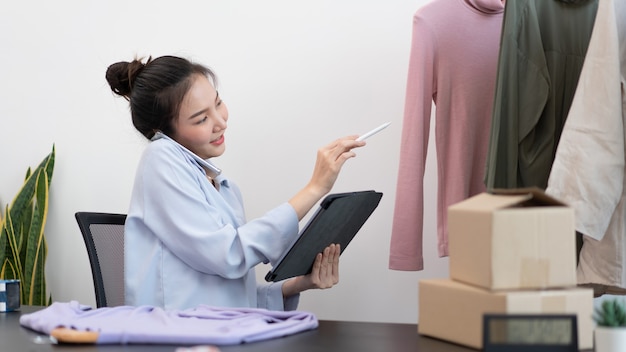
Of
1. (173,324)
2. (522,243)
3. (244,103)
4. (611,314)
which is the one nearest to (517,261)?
(522,243)

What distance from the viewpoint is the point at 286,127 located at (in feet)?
10.0

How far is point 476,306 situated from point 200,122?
121cm

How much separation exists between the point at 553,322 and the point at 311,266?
116 cm

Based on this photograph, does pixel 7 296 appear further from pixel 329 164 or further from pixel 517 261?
pixel 517 261

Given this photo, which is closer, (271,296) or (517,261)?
(517,261)

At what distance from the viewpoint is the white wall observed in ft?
9.47

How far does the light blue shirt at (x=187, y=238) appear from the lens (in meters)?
1.93

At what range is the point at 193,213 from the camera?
1.96 meters

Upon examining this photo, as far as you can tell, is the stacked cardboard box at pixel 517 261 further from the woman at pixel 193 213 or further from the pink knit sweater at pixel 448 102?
the pink knit sweater at pixel 448 102

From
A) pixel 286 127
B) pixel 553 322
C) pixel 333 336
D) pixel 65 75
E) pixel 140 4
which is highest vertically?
pixel 140 4

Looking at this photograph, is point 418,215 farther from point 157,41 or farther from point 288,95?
point 157,41

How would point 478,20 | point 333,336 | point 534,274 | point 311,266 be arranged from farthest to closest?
point 478,20
point 311,266
point 333,336
point 534,274

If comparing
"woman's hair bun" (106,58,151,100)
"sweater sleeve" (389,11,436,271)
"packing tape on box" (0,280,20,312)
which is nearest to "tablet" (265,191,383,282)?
"sweater sleeve" (389,11,436,271)

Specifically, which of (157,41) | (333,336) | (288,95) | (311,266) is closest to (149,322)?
(333,336)
